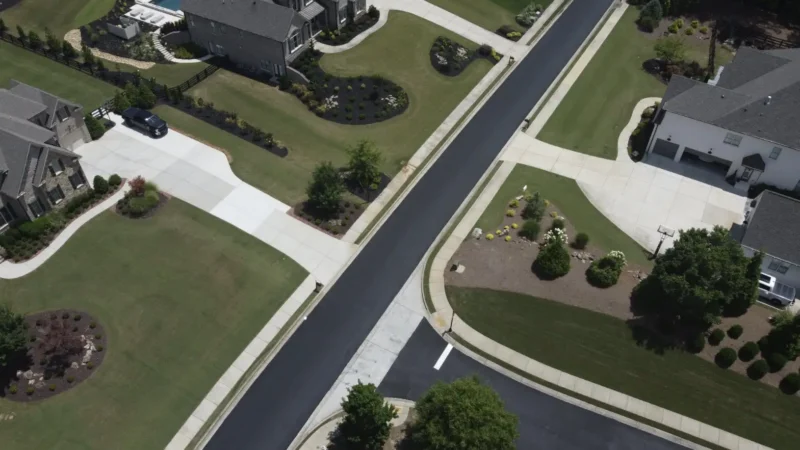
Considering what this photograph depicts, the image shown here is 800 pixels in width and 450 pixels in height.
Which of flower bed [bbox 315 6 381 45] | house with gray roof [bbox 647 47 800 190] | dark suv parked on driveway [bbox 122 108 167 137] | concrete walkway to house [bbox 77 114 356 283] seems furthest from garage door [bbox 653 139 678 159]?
dark suv parked on driveway [bbox 122 108 167 137]

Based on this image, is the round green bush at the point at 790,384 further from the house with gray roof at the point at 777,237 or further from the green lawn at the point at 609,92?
the green lawn at the point at 609,92

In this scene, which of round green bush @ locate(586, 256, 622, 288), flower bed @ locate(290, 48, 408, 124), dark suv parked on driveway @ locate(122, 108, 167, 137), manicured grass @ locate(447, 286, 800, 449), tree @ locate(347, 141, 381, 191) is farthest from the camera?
flower bed @ locate(290, 48, 408, 124)

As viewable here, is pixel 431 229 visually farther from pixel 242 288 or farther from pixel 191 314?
pixel 191 314

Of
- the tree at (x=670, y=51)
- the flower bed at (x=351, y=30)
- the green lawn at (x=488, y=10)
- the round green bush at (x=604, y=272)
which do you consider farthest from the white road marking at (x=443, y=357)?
the tree at (x=670, y=51)

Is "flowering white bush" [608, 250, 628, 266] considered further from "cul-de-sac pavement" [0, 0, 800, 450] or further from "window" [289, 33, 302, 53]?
"window" [289, 33, 302, 53]

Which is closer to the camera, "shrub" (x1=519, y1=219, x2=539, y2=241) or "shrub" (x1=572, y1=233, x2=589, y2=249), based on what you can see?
"shrub" (x1=572, y1=233, x2=589, y2=249)

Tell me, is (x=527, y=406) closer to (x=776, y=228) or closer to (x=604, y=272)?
(x=604, y=272)

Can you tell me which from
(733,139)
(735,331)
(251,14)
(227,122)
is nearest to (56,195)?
(227,122)
